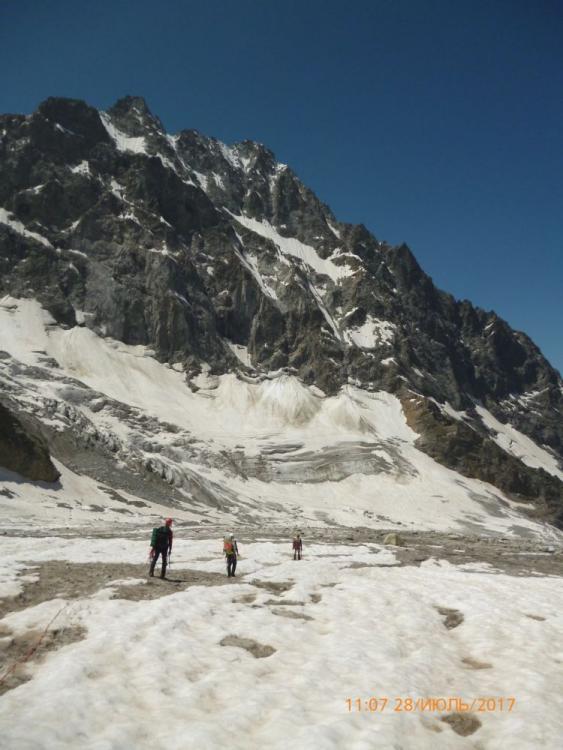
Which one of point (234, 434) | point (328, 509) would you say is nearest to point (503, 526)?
point (328, 509)

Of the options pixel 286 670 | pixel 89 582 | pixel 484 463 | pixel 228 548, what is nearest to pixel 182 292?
pixel 484 463

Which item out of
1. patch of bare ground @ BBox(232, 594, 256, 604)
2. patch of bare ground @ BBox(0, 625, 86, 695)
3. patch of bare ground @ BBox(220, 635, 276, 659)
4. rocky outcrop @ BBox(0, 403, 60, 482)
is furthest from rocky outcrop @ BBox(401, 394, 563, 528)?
patch of bare ground @ BBox(0, 625, 86, 695)

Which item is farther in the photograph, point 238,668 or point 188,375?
point 188,375

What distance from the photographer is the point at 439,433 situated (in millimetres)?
132125

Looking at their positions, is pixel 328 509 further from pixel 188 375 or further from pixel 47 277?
pixel 47 277

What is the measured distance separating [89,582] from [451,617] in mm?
11009

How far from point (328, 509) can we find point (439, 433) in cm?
5266

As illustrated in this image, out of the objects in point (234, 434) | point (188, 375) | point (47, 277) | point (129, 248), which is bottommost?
point (234, 434)

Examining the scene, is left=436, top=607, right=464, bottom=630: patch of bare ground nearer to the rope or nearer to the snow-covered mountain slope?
the rope

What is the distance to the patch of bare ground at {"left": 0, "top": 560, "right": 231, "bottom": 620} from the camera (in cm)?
1448

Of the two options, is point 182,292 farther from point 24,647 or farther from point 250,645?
point 24,647

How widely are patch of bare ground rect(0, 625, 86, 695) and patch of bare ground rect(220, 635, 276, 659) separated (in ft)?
10.2

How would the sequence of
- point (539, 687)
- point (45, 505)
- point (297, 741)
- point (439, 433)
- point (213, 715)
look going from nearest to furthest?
point (297, 741), point (213, 715), point (539, 687), point (45, 505), point (439, 433)

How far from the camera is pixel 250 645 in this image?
11.7m
